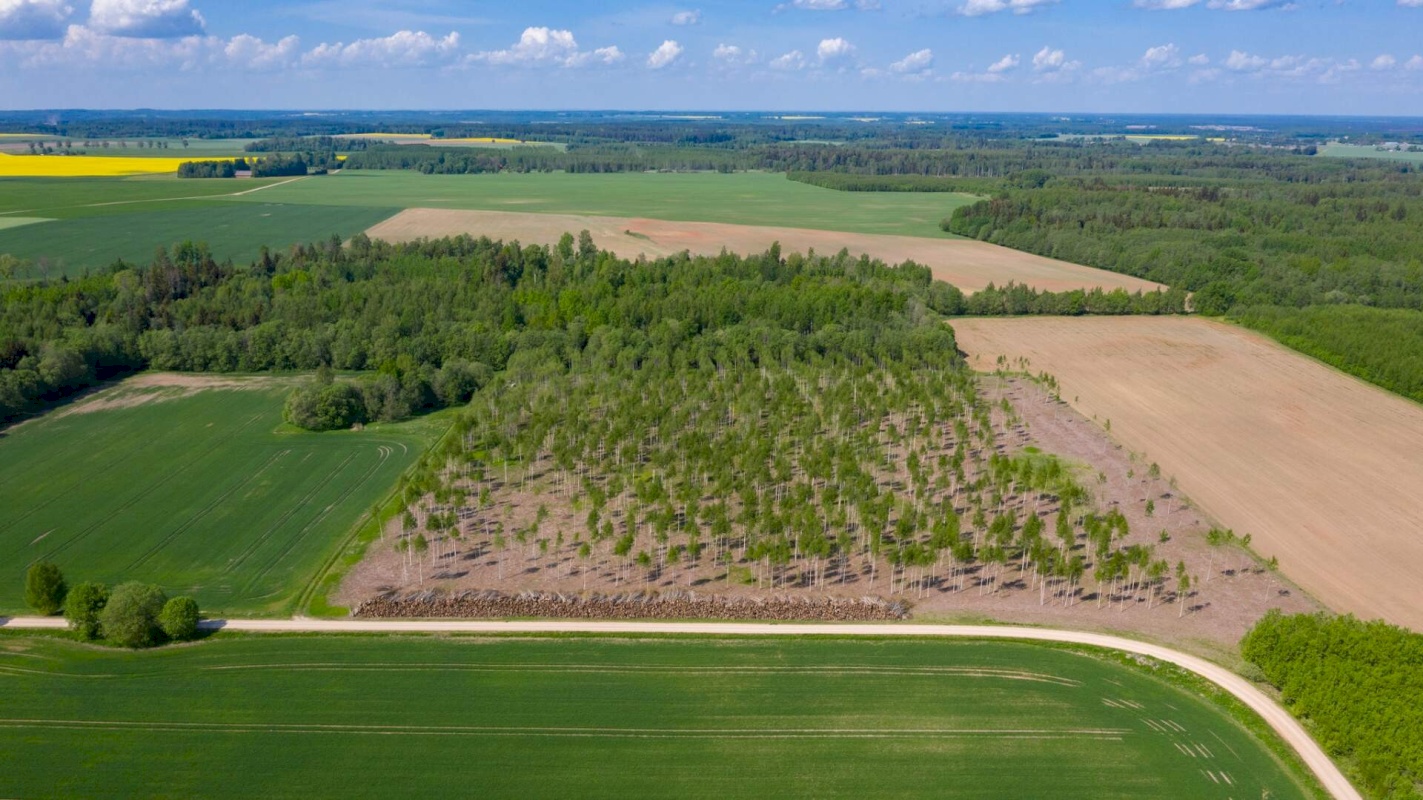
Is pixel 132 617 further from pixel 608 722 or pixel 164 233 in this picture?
pixel 164 233

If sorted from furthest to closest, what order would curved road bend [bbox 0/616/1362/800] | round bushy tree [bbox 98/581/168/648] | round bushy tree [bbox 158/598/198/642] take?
curved road bend [bbox 0/616/1362/800], round bushy tree [bbox 158/598/198/642], round bushy tree [bbox 98/581/168/648]

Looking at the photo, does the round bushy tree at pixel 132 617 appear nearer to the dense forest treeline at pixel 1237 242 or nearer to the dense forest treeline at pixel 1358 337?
the dense forest treeline at pixel 1358 337

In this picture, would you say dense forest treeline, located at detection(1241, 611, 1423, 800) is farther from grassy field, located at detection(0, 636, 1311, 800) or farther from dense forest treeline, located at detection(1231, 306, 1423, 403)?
dense forest treeline, located at detection(1231, 306, 1423, 403)

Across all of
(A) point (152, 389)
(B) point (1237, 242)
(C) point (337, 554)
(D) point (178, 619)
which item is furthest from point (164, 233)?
(B) point (1237, 242)

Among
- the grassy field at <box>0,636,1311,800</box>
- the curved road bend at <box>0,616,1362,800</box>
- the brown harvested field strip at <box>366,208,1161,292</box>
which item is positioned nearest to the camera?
the grassy field at <box>0,636,1311,800</box>

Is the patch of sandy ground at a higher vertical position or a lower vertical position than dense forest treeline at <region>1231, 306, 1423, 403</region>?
lower

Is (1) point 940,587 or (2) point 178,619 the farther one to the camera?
(1) point 940,587

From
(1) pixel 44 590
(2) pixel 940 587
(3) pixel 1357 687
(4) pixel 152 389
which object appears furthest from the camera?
(4) pixel 152 389

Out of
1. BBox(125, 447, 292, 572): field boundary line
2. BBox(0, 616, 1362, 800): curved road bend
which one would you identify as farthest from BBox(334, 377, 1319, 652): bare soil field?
BBox(125, 447, 292, 572): field boundary line
